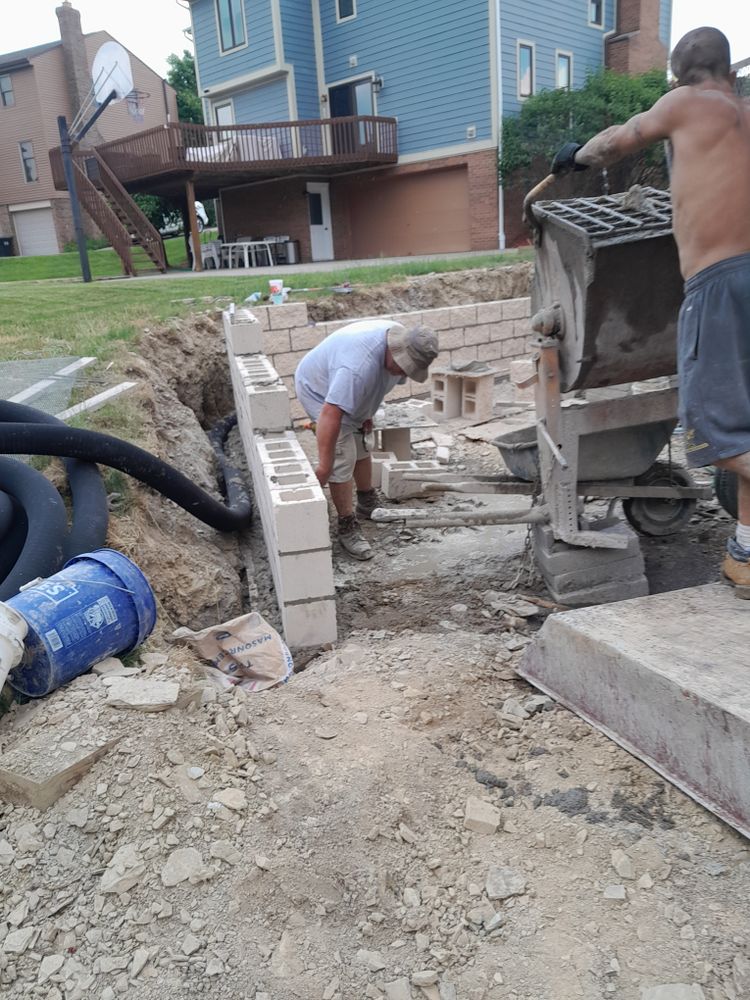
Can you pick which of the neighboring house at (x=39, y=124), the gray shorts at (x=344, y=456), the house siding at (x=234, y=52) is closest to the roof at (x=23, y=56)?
the neighboring house at (x=39, y=124)

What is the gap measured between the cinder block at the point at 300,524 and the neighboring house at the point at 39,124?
27.8 meters

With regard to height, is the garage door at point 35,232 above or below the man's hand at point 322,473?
above

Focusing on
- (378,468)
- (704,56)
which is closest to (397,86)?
(378,468)

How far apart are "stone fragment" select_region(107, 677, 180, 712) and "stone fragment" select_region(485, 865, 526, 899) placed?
3.73 feet

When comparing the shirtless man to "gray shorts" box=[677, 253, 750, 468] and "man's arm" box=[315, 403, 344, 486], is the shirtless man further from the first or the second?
"man's arm" box=[315, 403, 344, 486]

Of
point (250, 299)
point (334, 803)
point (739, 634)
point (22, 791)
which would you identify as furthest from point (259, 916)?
point (250, 299)

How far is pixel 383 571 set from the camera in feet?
15.4

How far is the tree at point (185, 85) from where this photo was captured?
110ft

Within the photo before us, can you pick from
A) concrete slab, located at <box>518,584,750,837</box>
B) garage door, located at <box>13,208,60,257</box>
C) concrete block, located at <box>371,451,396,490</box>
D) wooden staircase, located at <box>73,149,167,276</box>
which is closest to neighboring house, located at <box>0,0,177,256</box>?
garage door, located at <box>13,208,60,257</box>

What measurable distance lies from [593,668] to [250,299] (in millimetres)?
7045

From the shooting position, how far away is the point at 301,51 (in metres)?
18.6

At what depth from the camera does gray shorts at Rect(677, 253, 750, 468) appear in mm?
2521

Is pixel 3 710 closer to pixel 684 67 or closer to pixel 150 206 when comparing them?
pixel 684 67

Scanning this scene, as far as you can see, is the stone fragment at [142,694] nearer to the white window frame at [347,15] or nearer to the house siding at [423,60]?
the house siding at [423,60]
